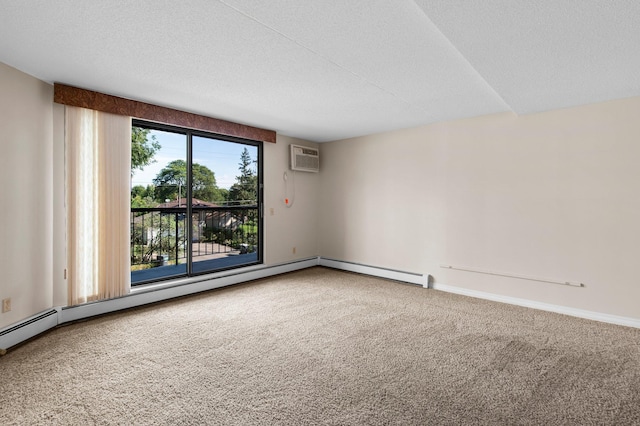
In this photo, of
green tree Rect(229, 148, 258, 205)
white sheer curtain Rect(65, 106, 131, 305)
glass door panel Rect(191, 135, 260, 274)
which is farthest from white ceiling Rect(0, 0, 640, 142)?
green tree Rect(229, 148, 258, 205)

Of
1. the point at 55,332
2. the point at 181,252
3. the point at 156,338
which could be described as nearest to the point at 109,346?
the point at 156,338

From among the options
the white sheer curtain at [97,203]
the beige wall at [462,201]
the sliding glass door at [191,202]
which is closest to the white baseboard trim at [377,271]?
the beige wall at [462,201]

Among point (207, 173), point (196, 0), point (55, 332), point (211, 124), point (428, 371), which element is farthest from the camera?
point (207, 173)

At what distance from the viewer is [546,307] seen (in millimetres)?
3623

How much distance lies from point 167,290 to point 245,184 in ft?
6.63

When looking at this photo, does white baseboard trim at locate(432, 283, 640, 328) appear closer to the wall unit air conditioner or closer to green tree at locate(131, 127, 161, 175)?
the wall unit air conditioner

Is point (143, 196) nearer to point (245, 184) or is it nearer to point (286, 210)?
point (245, 184)

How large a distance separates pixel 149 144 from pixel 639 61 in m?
5.15

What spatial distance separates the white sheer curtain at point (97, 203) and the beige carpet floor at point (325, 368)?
0.42 m

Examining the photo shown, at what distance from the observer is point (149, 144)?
4387mm

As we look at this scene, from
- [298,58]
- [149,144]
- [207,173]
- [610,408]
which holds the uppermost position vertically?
[298,58]

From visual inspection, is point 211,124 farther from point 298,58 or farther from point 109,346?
point 109,346

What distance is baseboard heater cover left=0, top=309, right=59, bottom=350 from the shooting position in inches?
101

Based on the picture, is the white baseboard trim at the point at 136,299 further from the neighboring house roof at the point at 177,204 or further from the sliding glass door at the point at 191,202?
the neighboring house roof at the point at 177,204
